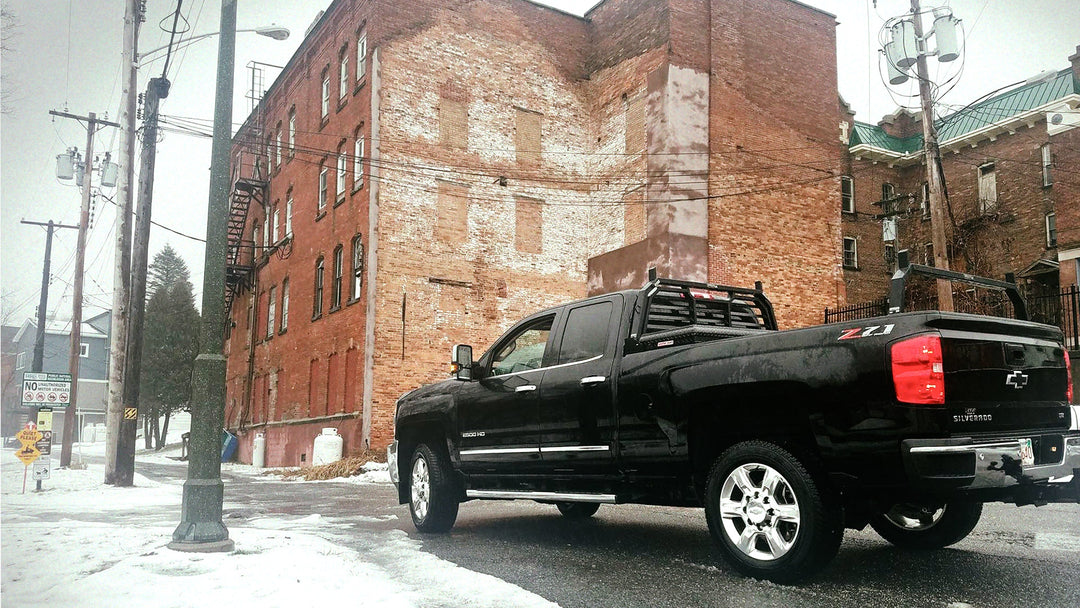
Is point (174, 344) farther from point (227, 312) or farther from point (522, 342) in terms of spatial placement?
point (522, 342)

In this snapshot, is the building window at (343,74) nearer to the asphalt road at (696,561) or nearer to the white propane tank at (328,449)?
the white propane tank at (328,449)

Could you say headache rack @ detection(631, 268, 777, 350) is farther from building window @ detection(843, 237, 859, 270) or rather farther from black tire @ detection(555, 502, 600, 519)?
building window @ detection(843, 237, 859, 270)

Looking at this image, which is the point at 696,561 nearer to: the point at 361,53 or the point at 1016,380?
the point at 1016,380

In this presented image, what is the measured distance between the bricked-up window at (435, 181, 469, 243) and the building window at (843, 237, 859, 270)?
62.1 feet

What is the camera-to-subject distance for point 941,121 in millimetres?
18469

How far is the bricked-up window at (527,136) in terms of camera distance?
2670 cm

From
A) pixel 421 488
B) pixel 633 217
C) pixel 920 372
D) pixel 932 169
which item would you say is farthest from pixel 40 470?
pixel 932 169

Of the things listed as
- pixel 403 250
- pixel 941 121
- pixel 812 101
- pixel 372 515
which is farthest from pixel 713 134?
pixel 372 515

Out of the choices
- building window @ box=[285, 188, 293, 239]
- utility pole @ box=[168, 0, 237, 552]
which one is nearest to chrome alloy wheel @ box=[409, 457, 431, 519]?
utility pole @ box=[168, 0, 237, 552]

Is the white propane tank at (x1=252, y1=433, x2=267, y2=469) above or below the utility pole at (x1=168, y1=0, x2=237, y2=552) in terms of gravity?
below

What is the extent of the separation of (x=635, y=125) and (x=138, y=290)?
14681mm

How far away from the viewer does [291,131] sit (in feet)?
111

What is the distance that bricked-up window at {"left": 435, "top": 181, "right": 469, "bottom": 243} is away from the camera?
81.7ft

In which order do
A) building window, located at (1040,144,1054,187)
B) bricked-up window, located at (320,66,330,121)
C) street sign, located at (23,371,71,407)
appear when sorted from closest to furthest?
street sign, located at (23,371,71,407), building window, located at (1040,144,1054,187), bricked-up window, located at (320,66,330,121)
